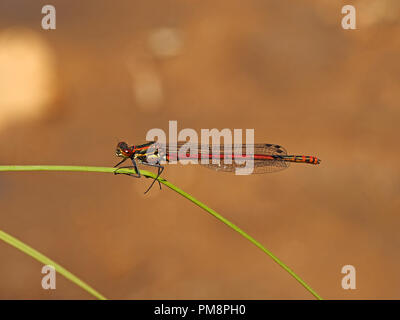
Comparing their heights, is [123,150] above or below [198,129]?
below

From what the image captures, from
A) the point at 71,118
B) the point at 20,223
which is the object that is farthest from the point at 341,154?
the point at 20,223

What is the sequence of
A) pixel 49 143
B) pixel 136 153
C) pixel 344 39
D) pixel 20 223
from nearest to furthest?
pixel 136 153
pixel 20 223
pixel 49 143
pixel 344 39

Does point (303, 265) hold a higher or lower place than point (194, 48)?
lower

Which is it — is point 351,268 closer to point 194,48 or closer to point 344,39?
point 344,39

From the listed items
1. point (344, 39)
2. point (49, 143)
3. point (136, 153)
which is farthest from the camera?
point (344, 39)

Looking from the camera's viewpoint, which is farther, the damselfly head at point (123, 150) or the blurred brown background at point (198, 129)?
the blurred brown background at point (198, 129)

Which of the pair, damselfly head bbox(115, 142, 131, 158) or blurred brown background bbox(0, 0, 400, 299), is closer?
damselfly head bbox(115, 142, 131, 158)

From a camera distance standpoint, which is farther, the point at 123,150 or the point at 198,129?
the point at 198,129

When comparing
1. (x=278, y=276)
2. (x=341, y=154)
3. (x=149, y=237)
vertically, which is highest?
(x=341, y=154)
